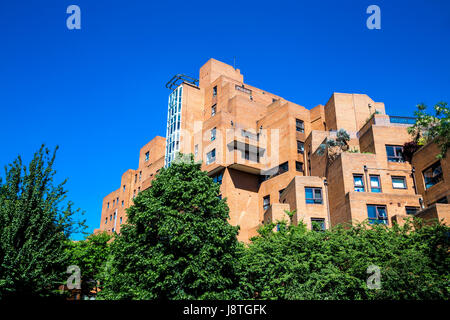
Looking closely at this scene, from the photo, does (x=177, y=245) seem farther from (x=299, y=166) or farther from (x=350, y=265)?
(x=299, y=166)

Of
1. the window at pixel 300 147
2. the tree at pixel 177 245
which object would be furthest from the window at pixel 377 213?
the window at pixel 300 147

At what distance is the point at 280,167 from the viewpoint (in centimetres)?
4372

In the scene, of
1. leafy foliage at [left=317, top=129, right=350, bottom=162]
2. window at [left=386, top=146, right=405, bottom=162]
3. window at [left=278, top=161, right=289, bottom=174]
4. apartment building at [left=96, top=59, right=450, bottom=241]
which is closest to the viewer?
apartment building at [left=96, top=59, right=450, bottom=241]

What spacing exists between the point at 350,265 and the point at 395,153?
15.0 meters

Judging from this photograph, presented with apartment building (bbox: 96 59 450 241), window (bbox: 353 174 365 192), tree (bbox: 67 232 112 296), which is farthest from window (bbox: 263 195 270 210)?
tree (bbox: 67 232 112 296)

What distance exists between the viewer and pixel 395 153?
33.5m

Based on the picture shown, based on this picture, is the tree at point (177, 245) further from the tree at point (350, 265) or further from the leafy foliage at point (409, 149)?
the leafy foliage at point (409, 149)

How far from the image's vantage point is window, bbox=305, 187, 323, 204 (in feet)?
113

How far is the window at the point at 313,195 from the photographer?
1356 inches

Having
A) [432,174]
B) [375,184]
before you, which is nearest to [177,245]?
[375,184]

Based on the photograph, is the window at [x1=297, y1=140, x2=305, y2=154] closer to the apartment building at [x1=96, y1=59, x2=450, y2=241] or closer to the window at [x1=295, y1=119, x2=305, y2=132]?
the apartment building at [x1=96, y1=59, x2=450, y2=241]

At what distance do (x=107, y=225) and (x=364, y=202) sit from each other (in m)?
55.7

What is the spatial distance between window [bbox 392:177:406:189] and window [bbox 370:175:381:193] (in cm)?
123
